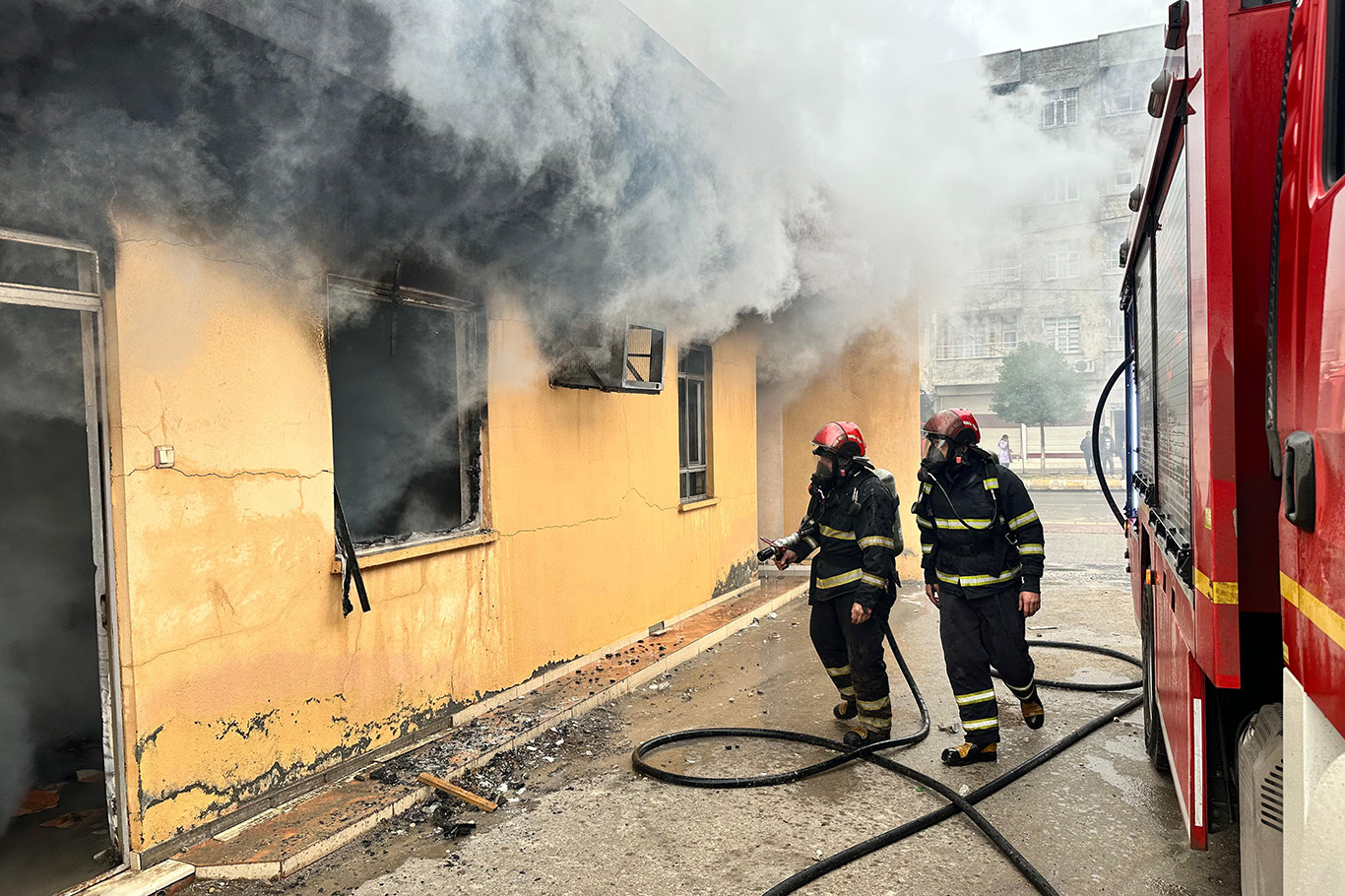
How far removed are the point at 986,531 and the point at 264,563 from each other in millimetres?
3620

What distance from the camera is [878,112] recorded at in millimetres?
7945

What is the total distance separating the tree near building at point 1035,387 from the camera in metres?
30.7

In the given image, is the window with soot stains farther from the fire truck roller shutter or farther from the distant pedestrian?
the distant pedestrian

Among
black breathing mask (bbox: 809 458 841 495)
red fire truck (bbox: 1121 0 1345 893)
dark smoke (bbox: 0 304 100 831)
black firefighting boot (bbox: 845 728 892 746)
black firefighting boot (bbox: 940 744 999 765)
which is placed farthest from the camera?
black breathing mask (bbox: 809 458 841 495)

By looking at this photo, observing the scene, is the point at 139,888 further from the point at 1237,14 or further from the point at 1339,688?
the point at 1237,14

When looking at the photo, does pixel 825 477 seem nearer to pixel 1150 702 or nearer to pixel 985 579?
pixel 985 579

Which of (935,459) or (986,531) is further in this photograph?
(935,459)

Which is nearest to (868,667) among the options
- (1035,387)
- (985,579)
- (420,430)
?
(985,579)

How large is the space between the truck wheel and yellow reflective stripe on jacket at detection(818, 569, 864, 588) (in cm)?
147

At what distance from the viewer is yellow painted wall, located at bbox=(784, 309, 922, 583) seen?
11227mm

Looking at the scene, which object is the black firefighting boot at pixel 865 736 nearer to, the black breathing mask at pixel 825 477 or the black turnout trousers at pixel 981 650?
the black turnout trousers at pixel 981 650

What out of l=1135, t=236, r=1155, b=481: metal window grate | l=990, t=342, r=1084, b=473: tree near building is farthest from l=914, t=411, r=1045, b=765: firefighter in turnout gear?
l=990, t=342, r=1084, b=473: tree near building

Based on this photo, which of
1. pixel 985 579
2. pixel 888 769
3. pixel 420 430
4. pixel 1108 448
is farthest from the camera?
pixel 1108 448

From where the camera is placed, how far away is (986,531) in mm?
4750
